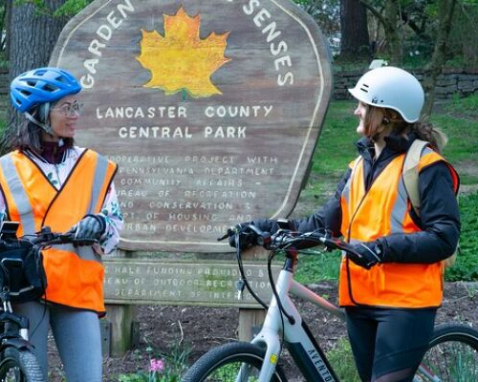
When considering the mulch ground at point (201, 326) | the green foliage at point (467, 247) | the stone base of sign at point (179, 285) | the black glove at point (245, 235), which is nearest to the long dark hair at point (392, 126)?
the black glove at point (245, 235)

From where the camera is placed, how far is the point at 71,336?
417 cm

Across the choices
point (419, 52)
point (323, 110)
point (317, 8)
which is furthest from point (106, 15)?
point (317, 8)

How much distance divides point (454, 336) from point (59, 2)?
204 inches

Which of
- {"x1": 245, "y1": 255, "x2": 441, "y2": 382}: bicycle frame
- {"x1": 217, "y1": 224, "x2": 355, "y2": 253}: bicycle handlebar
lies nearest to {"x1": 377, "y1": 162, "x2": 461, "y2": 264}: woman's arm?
{"x1": 217, "y1": 224, "x2": 355, "y2": 253}: bicycle handlebar

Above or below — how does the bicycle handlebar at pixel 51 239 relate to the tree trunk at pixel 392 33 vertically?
above

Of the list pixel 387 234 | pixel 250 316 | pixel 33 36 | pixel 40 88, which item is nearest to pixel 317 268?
pixel 250 316

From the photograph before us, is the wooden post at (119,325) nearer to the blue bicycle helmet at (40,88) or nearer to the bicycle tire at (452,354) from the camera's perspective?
the bicycle tire at (452,354)

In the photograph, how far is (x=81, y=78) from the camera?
21.6ft

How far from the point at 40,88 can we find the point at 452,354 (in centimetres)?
217

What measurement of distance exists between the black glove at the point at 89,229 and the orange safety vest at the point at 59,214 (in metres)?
0.14

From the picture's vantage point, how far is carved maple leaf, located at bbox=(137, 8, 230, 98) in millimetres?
6445

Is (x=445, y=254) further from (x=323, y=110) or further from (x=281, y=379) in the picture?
(x=323, y=110)

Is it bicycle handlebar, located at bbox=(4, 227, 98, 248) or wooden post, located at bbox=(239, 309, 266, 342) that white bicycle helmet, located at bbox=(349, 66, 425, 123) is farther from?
wooden post, located at bbox=(239, 309, 266, 342)

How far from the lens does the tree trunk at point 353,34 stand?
25812 millimetres
